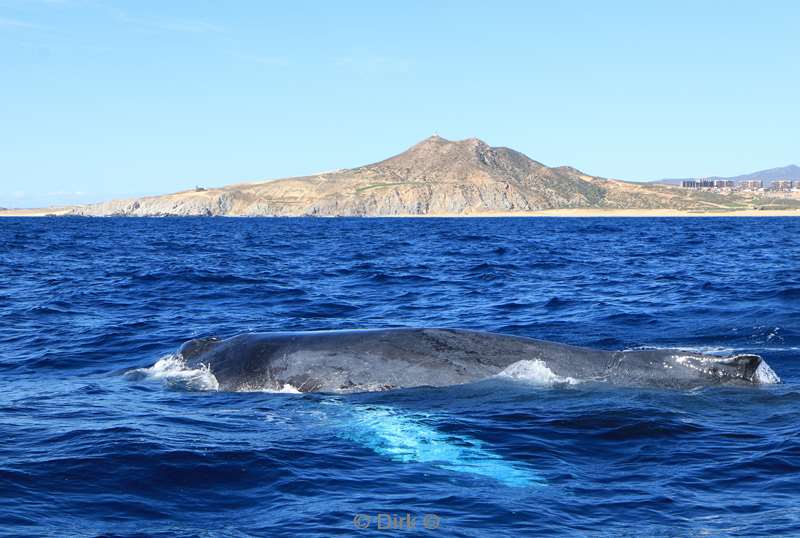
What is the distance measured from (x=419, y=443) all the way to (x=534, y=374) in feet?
9.54

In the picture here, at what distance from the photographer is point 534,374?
1173cm

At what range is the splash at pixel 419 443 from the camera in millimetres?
8547

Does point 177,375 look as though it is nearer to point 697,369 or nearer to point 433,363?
point 433,363

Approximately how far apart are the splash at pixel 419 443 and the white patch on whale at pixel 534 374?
77.1 inches

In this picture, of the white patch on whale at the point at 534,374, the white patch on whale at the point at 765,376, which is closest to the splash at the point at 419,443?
the white patch on whale at the point at 534,374

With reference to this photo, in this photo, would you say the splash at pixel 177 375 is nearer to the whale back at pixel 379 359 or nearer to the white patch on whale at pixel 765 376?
the whale back at pixel 379 359

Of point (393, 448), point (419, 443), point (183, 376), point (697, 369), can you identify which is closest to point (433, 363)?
point (419, 443)

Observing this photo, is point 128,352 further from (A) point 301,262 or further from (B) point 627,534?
(A) point 301,262

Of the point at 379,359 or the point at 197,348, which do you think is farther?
the point at 197,348

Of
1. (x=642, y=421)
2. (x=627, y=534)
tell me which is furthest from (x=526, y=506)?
(x=642, y=421)

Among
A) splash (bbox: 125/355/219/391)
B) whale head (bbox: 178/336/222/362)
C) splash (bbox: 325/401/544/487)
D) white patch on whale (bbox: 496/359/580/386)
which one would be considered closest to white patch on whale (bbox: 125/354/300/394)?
splash (bbox: 125/355/219/391)

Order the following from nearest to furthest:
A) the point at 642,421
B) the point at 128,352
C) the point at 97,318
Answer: the point at 642,421
the point at 128,352
the point at 97,318

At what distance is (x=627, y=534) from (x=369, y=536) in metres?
2.06

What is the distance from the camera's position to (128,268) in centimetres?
3638
